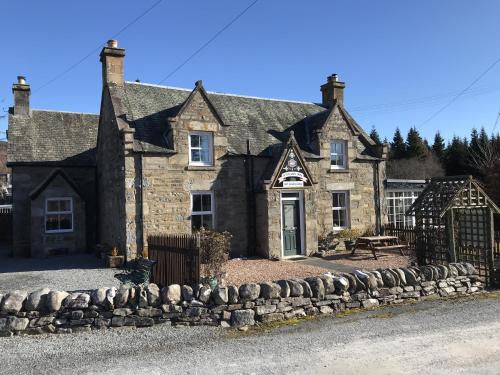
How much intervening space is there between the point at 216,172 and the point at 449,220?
897cm

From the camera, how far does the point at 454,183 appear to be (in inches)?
483

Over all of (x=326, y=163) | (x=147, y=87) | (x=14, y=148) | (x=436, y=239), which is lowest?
(x=436, y=239)

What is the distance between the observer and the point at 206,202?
17250 mm

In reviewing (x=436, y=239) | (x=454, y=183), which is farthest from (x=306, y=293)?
(x=454, y=183)

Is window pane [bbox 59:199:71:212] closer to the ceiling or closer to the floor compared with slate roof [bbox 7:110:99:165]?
closer to the floor

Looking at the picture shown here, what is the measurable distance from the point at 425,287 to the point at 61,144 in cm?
1899

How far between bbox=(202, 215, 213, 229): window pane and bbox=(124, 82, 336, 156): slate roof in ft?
9.54

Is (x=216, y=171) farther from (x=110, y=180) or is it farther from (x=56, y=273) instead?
(x=56, y=273)

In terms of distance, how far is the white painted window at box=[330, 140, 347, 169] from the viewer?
66.2ft

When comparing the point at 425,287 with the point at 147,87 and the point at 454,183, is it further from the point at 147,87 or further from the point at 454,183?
the point at 147,87

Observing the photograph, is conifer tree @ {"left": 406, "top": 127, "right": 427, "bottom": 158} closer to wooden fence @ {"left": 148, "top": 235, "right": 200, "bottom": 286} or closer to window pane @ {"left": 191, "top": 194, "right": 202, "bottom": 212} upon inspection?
window pane @ {"left": 191, "top": 194, "right": 202, "bottom": 212}

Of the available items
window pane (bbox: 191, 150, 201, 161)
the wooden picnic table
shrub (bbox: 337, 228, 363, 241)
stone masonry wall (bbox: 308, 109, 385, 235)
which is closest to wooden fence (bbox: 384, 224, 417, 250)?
stone masonry wall (bbox: 308, 109, 385, 235)

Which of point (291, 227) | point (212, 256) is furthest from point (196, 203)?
point (212, 256)

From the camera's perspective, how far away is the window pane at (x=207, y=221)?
1712 cm
